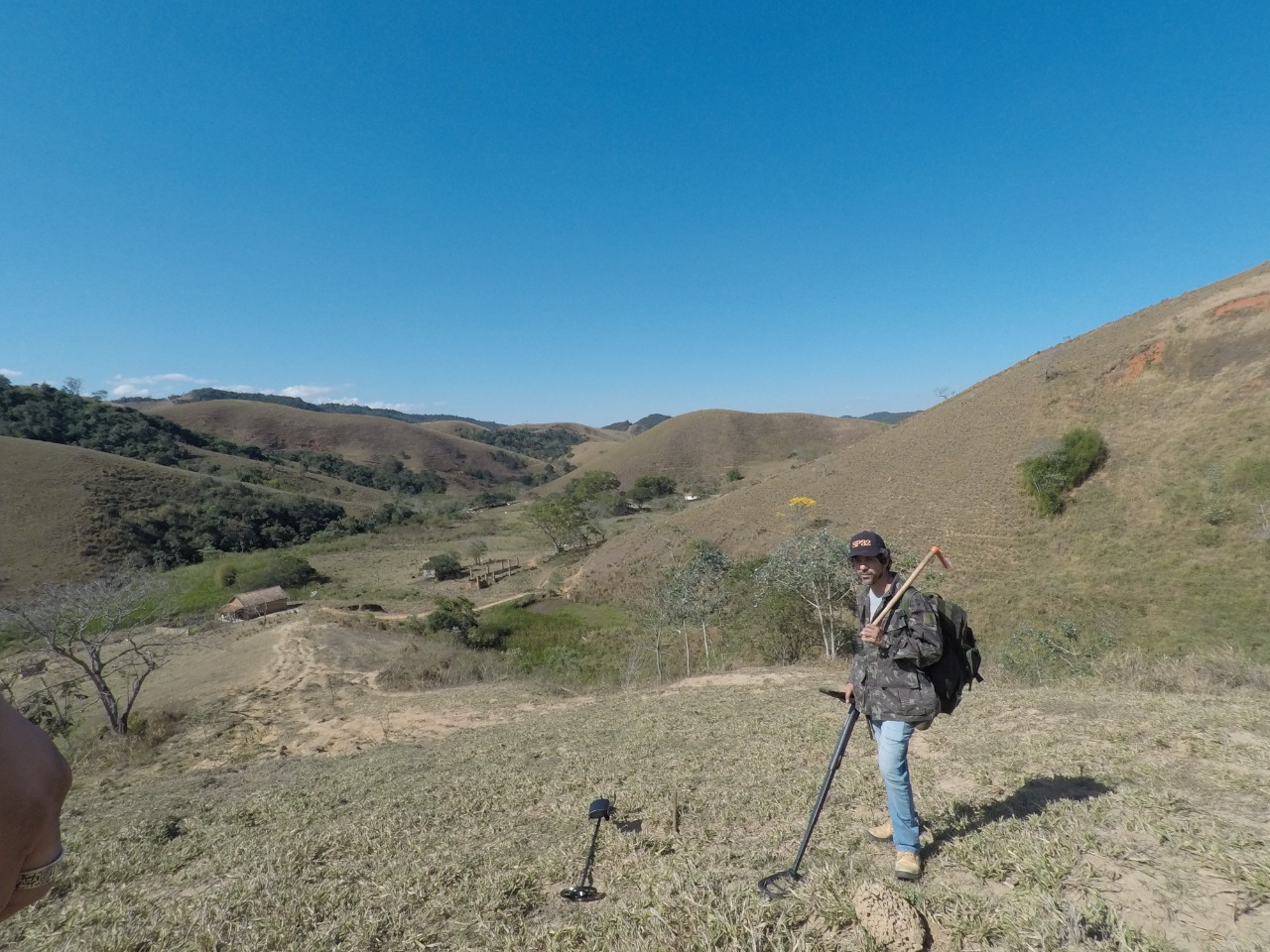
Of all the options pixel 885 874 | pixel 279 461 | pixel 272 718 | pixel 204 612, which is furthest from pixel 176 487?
pixel 885 874

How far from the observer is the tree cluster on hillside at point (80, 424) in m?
72.1

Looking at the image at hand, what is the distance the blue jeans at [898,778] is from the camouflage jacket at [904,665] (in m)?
0.07

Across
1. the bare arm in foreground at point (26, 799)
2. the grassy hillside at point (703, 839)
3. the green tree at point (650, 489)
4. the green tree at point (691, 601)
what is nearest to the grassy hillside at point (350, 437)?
the green tree at point (650, 489)

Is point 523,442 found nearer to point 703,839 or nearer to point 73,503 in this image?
point 73,503

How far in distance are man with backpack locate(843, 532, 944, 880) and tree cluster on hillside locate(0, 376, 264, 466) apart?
315 feet

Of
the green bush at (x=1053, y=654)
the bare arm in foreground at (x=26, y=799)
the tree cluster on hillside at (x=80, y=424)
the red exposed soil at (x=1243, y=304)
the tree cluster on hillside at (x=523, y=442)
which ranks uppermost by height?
the tree cluster on hillside at (x=523, y=442)

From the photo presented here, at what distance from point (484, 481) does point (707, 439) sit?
54.2 metres

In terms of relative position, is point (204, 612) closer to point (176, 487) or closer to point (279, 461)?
point (176, 487)

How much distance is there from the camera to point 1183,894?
2.70 metres

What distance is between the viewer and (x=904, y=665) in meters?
3.14

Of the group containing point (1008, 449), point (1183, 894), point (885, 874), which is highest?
point (1008, 449)

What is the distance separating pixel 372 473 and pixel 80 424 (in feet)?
139

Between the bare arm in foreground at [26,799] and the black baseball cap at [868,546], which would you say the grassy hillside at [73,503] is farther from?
the black baseball cap at [868,546]

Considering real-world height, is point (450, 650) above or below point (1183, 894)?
below
